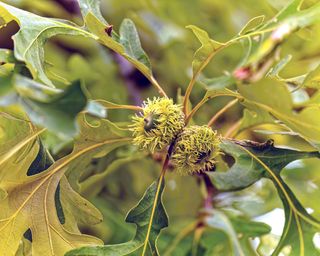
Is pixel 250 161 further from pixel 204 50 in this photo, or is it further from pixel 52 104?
pixel 52 104

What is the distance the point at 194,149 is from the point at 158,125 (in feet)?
0.20

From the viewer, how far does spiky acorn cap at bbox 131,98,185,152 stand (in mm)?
840

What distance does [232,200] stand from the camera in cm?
133

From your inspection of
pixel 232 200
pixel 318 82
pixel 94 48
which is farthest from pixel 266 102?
pixel 94 48

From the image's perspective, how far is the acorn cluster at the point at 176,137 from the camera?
2.76 ft

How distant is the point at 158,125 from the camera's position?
2.75ft

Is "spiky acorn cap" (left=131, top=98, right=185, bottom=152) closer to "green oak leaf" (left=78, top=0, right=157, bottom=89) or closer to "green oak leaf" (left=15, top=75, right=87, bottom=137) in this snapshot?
"green oak leaf" (left=78, top=0, right=157, bottom=89)

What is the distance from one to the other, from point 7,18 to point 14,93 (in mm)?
256

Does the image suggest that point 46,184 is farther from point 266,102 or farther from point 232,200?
point 232,200

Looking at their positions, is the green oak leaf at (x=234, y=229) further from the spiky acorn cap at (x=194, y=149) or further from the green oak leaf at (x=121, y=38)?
the green oak leaf at (x=121, y=38)

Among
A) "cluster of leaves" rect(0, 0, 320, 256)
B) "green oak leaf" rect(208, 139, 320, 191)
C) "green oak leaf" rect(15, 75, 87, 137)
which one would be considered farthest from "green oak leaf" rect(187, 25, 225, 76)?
"green oak leaf" rect(15, 75, 87, 137)

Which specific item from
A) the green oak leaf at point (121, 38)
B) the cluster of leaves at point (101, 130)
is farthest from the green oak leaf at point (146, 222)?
the green oak leaf at point (121, 38)

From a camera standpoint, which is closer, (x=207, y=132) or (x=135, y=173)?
(x=207, y=132)

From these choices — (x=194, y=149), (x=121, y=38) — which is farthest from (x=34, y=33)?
(x=194, y=149)
